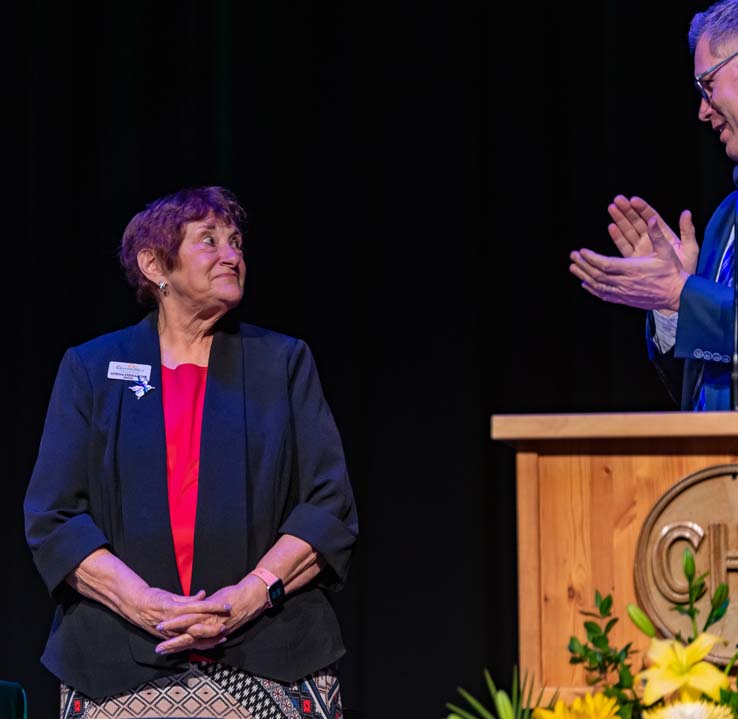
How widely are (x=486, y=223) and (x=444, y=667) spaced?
1.19 m

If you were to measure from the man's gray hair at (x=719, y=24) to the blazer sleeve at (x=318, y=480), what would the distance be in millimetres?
1003

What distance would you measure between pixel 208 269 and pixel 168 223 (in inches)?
5.6

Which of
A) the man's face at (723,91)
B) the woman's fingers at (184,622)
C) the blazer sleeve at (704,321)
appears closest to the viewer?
the blazer sleeve at (704,321)

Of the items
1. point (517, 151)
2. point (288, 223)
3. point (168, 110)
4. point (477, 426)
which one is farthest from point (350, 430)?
point (168, 110)

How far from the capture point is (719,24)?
2.13m

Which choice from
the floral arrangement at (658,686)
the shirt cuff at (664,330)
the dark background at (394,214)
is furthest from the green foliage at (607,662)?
the dark background at (394,214)

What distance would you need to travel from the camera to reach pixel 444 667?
324cm

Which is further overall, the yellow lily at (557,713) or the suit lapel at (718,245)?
the suit lapel at (718,245)

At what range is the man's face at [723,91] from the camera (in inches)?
80.9

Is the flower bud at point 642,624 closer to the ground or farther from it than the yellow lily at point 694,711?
farther from it

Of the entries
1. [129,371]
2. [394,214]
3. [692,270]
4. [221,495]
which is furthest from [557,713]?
[394,214]

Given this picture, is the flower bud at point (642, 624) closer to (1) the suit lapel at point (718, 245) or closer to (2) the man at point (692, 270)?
(2) the man at point (692, 270)

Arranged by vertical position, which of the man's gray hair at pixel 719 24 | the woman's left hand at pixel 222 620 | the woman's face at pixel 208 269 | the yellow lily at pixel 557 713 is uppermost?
the man's gray hair at pixel 719 24

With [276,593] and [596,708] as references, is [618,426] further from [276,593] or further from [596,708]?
[276,593]
